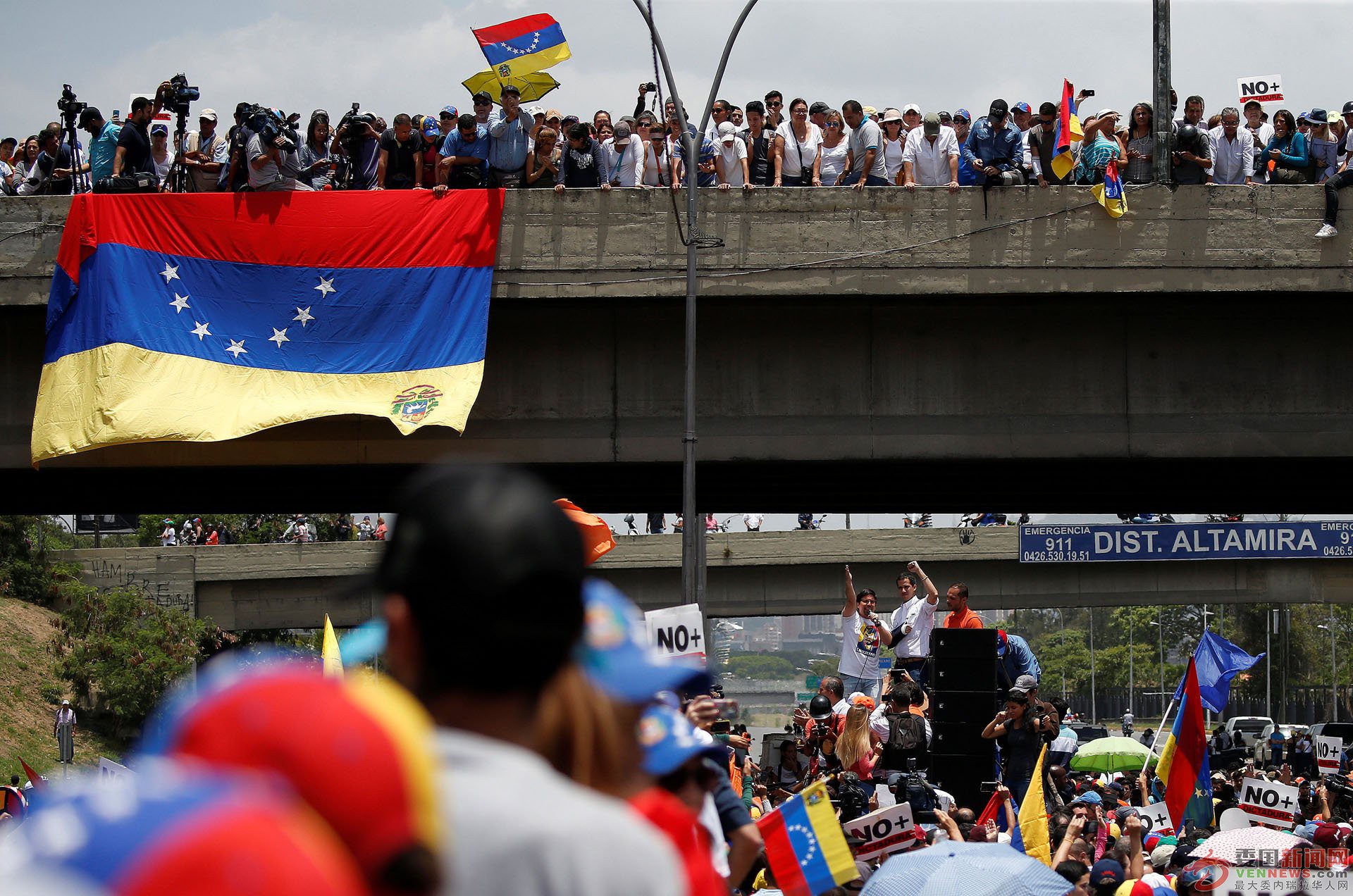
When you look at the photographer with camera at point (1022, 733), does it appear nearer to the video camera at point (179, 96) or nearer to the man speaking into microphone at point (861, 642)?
the man speaking into microphone at point (861, 642)

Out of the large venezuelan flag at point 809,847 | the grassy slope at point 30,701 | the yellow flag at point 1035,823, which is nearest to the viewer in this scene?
the large venezuelan flag at point 809,847

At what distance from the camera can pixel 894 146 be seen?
17.7 meters

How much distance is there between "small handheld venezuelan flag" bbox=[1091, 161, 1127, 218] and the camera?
56.1ft

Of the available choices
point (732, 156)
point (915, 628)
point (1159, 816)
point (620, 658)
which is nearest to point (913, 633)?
point (915, 628)

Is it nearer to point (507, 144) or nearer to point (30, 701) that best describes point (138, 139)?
point (507, 144)

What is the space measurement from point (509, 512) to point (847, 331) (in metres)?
16.9

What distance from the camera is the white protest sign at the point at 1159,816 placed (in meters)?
13.0

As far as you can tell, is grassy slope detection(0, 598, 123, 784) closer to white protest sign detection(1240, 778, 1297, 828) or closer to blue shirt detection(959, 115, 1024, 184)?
blue shirt detection(959, 115, 1024, 184)

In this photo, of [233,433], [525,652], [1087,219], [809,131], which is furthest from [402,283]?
[525,652]

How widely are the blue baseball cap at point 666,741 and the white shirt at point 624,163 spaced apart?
1520cm

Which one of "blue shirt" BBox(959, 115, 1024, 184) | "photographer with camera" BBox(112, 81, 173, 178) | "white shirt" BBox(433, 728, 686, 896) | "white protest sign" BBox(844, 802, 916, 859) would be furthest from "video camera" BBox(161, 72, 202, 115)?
"white shirt" BBox(433, 728, 686, 896)

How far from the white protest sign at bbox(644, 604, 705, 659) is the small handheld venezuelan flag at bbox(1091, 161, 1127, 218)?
9.81m

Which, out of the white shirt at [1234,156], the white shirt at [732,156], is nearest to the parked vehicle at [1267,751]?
the white shirt at [1234,156]

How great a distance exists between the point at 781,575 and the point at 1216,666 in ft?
85.4
